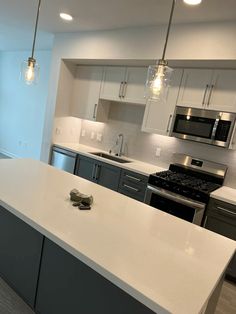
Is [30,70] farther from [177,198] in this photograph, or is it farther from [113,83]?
[177,198]

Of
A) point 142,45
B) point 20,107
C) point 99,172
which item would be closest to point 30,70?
point 142,45

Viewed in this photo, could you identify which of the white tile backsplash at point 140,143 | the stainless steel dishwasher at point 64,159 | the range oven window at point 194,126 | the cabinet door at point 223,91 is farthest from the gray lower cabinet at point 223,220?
the stainless steel dishwasher at point 64,159

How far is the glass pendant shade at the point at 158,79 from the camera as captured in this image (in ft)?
5.50

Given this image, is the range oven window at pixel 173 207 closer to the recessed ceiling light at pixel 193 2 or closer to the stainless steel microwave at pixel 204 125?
the stainless steel microwave at pixel 204 125

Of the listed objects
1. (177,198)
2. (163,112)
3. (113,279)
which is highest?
(163,112)

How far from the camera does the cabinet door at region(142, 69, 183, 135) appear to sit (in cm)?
321

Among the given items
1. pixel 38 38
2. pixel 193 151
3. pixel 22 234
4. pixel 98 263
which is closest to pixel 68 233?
pixel 98 263

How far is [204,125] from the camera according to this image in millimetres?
3027

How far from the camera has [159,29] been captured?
2.97 meters

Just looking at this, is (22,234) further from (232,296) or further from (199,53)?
(199,53)

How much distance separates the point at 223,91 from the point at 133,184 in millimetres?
1576

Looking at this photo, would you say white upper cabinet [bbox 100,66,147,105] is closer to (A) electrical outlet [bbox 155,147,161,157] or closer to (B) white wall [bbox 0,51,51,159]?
(A) electrical outlet [bbox 155,147,161,157]

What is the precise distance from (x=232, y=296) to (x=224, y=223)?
0.70 metres

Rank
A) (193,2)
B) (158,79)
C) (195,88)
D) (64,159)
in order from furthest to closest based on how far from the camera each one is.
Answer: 1. (64,159)
2. (195,88)
3. (193,2)
4. (158,79)
